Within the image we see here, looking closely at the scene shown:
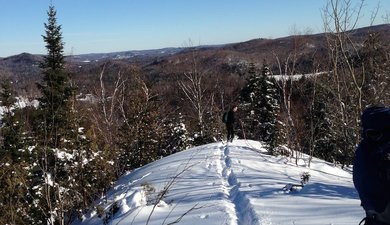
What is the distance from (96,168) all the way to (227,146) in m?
5.39

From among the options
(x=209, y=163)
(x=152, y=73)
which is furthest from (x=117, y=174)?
(x=152, y=73)

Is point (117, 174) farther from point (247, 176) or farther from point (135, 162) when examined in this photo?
point (247, 176)

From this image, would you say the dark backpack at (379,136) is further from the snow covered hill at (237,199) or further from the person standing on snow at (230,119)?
the person standing on snow at (230,119)

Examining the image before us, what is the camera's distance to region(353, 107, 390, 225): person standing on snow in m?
2.59

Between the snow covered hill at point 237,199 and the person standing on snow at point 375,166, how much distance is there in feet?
9.21

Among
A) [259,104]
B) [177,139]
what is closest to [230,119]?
[177,139]

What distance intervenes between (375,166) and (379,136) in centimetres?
21

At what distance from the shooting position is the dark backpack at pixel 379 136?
8.43 ft

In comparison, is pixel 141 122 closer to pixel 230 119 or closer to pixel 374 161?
pixel 230 119

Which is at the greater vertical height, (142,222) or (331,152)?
(142,222)

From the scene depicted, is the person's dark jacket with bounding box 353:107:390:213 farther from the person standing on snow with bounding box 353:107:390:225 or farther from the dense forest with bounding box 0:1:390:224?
the dense forest with bounding box 0:1:390:224

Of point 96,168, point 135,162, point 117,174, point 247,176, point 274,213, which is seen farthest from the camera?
point 135,162

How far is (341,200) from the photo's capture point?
8062 millimetres

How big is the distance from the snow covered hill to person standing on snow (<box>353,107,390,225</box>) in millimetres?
2806
